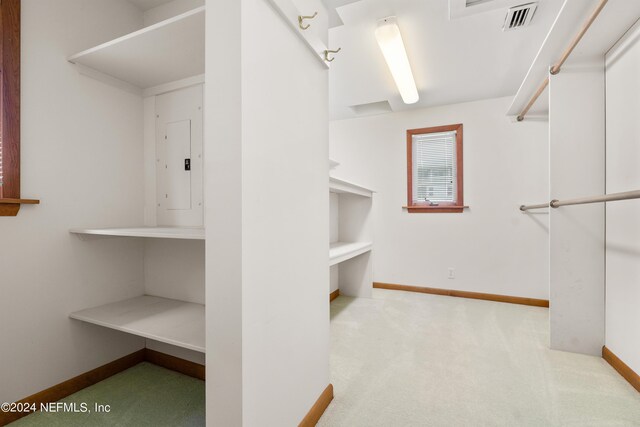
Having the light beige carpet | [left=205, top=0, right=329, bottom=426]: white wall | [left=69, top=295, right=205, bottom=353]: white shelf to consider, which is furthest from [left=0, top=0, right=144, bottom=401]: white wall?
the light beige carpet

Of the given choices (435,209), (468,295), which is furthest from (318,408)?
(435,209)

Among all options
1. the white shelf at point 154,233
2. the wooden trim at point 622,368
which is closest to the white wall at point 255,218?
the white shelf at point 154,233

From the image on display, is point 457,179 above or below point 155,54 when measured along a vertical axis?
below

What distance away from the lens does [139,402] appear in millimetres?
1555

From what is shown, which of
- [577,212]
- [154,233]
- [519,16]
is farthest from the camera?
[577,212]

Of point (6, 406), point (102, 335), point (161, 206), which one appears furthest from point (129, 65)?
point (6, 406)

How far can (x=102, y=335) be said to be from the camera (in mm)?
1770

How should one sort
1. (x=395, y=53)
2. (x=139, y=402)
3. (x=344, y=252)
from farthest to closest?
(x=344, y=252), (x=395, y=53), (x=139, y=402)

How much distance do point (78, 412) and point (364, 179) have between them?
3577mm

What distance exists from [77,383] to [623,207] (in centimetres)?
344

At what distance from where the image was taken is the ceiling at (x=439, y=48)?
1.91 m

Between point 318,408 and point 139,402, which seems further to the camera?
point 139,402

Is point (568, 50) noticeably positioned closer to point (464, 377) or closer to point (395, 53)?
point (395, 53)

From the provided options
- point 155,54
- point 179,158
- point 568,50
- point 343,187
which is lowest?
point 343,187
